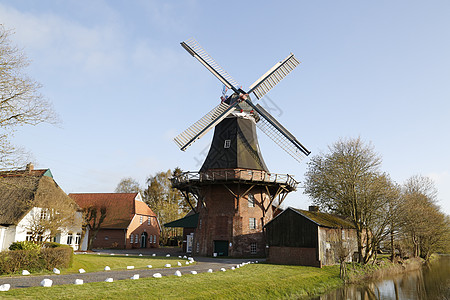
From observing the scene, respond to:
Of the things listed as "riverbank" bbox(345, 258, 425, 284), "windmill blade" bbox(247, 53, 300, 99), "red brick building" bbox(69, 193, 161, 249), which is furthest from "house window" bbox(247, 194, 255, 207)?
"red brick building" bbox(69, 193, 161, 249)

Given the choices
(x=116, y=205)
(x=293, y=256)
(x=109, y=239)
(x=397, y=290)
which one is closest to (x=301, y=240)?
(x=293, y=256)

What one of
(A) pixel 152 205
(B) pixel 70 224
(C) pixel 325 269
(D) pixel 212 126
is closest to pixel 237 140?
(D) pixel 212 126

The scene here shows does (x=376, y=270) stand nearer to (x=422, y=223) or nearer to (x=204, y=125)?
(x=422, y=223)

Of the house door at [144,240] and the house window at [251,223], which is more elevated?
the house window at [251,223]

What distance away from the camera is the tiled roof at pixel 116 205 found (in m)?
37.1

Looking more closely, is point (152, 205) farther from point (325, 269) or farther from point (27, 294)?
point (27, 294)

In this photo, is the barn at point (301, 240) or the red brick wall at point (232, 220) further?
the red brick wall at point (232, 220)

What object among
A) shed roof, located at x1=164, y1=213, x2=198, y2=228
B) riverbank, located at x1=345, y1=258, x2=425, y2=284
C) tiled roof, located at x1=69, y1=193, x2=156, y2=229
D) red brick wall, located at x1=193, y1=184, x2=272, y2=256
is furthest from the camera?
tiled roof, located at x1=69, y1=193, x2=156, y2=229

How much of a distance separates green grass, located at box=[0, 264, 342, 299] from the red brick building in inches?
849

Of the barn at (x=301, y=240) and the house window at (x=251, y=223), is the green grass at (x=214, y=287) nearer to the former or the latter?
the barn at (x=301, y=240)

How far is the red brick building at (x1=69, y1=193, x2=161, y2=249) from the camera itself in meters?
36.3

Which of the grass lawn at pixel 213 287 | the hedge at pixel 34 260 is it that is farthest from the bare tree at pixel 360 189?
the hedge at pixel 34 260

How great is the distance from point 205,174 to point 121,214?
16201 mm

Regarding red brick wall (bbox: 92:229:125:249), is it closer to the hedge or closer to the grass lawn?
the hedge
